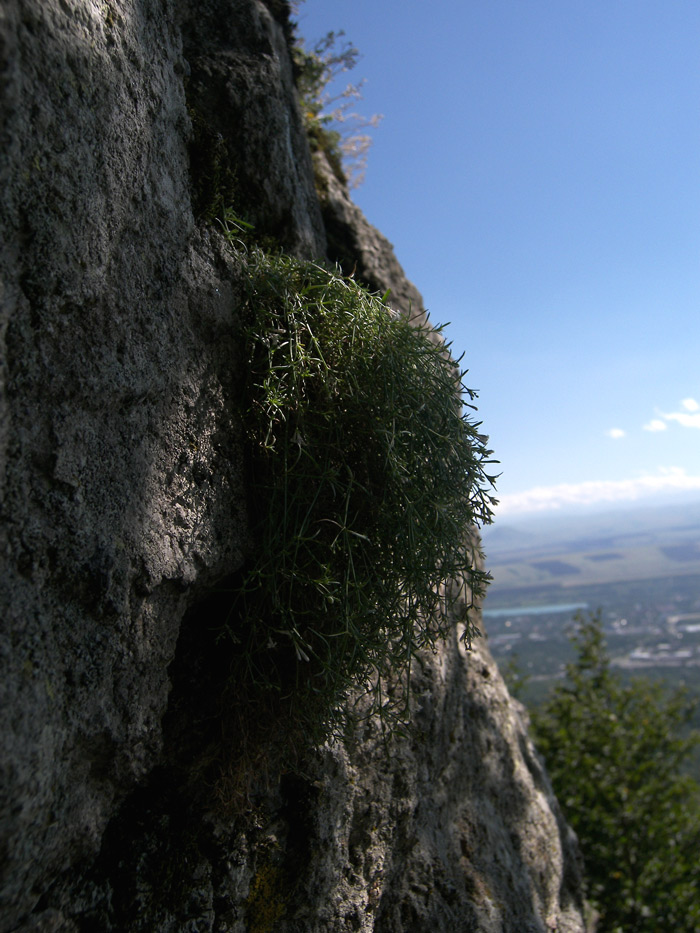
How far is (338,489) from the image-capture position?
1753mm

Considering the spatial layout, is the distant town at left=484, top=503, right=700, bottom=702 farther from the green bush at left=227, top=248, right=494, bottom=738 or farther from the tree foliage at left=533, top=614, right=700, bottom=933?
the green bush at left=227, top=248, right=494, bottom=738

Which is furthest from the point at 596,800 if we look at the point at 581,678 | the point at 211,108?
the point at 211,108

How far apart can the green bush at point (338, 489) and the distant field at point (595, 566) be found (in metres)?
87.7

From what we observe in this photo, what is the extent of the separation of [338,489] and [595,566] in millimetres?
128403

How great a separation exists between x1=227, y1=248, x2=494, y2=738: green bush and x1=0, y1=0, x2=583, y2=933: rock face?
169 millimetres

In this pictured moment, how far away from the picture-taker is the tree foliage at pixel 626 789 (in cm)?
554

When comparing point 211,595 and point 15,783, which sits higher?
→ point 211,595

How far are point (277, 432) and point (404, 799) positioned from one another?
1.64m

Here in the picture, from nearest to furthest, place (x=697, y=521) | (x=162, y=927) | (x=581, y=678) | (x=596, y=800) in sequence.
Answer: (x=162, y=927) < (x=596, y=800) < (x=581, y=678) < (x=697, y=521)

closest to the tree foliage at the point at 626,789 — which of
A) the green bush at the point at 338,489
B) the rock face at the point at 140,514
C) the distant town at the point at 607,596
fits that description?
the distant town at the point at 607,596

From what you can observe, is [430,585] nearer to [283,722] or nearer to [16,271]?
[283,722]

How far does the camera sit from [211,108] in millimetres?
2371

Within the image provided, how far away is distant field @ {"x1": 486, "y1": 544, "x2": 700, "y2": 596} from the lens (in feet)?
321

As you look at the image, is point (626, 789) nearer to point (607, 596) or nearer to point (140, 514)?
point (140, 514)
